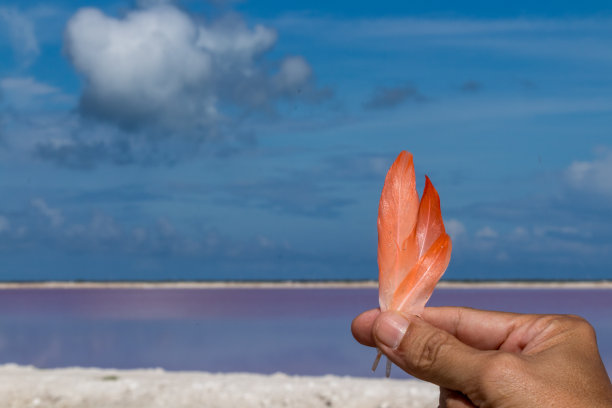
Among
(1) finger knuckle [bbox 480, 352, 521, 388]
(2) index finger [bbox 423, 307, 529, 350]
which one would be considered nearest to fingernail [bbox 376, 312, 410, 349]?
(1) finger knuckle [bbox 480, 352, 521, 388]

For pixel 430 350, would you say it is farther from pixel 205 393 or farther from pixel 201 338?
pixel 201 338

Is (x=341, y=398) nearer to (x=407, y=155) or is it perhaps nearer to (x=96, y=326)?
(x=407, y=155)

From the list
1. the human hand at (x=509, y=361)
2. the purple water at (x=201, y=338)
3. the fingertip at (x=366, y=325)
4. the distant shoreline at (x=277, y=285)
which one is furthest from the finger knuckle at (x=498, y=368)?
the distant shoreline at (x=277, y=285)

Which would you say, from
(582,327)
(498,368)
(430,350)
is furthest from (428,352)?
(582,327)

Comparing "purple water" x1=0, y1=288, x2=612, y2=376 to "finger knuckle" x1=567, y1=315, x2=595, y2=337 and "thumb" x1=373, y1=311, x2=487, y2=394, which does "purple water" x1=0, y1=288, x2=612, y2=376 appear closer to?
"finger knuckle" x1=567, y1=315, x2=595, y2=337

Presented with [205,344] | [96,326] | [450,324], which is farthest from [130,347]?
[450,324]
